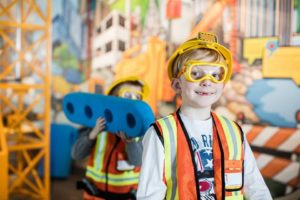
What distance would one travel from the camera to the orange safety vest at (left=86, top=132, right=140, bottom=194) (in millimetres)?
2344

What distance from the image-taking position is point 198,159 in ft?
4.63

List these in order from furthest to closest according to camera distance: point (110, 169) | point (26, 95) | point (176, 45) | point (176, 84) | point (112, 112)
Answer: point (26, 95) < point (176, 45) < point (110, 169) < point (112, 112) < point (176, 84)

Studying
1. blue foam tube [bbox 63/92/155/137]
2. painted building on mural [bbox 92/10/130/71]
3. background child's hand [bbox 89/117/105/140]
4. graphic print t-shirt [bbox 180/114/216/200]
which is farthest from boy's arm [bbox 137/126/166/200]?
painted building on mural [bbox 92/10/130/71]

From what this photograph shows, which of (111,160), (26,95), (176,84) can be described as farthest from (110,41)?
(176,84)

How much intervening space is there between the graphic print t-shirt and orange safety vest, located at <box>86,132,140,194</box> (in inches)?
38.6

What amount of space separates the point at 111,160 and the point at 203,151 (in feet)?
3.44

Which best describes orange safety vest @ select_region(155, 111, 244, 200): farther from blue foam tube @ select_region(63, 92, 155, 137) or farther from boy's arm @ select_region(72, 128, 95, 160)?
boy's arm @ select_region(72, 128, 95, 160)

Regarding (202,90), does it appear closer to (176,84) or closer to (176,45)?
(176,84)

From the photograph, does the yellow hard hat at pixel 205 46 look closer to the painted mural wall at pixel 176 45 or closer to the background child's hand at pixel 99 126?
the background child's hand at pixel 99 126

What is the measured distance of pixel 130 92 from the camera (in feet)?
7.98

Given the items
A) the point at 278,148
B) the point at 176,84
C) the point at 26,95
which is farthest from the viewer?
the point at 26,95

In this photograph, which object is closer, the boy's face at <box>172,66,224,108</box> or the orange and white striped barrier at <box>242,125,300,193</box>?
the boy's face at <box>172,66,224,108</box>

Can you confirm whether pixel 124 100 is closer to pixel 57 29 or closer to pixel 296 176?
pixel 296 176

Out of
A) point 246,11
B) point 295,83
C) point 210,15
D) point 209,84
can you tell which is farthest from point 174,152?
point 210,15
